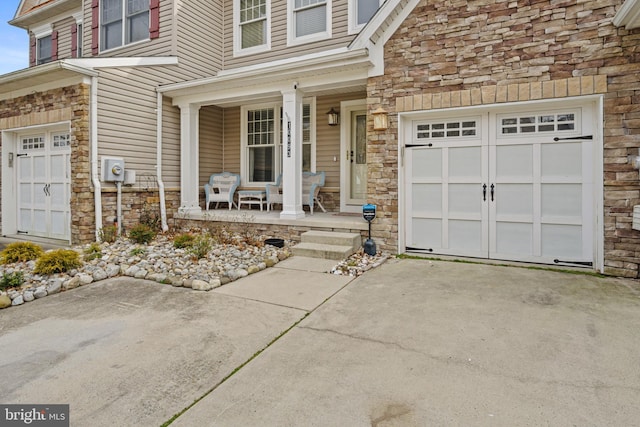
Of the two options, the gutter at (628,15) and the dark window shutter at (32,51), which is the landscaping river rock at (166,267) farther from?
the dark window shutter at (32,51)

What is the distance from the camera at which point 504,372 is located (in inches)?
89.9

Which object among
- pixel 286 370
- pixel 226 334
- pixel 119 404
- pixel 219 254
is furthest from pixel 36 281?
pixel 286 370

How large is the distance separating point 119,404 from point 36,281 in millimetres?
3212

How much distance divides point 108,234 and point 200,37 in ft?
16.1

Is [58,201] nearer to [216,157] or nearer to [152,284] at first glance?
[216,157]

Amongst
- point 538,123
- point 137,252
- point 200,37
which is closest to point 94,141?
point 137,252

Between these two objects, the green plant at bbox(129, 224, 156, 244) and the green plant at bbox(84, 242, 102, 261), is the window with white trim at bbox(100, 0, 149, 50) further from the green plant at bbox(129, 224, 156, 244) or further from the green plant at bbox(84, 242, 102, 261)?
the green plant at bbox(84, 242, 102, 261)

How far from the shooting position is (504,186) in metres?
5.02

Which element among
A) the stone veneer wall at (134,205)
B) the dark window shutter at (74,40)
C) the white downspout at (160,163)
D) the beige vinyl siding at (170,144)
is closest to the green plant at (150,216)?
the stone veneer wall at (134,205)

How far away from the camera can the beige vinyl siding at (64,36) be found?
34.2ft

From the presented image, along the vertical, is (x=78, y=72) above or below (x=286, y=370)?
above

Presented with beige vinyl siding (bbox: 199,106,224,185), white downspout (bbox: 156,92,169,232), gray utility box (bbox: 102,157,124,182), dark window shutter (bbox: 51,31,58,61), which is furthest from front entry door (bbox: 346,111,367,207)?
dark window shutter (bbox: 51,31,58,61)

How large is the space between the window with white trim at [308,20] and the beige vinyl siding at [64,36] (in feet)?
22.2

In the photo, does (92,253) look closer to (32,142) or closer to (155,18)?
(32,142)
